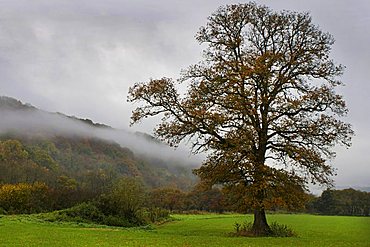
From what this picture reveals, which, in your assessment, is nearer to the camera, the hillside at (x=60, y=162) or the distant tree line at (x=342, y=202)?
the hillside at (x=60, y=162)

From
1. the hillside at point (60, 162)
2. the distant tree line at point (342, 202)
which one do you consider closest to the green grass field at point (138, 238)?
the hillside at point (60, 162)

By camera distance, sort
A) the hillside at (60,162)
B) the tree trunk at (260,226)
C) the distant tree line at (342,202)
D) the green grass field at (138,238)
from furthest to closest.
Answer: the distant tree line at (342,202) → the hillside at (60,162) → the tree trunk at (260,226) → the green grass field at (138,238)

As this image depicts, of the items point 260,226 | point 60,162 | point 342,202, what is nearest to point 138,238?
point 260,226

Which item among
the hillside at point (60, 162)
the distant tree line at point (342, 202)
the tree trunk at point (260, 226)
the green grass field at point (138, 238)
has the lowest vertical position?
the green grass field at point (138, 238)

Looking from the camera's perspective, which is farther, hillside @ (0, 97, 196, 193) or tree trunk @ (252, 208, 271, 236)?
hillside @ (0, 97, 196, 193)

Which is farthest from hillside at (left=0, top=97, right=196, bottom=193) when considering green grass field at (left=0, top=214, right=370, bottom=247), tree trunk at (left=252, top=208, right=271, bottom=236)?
tree trunk at (left=252, top=208, right=271, bottom=236)

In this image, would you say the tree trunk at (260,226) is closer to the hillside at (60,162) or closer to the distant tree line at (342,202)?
the hillside at (60,162)

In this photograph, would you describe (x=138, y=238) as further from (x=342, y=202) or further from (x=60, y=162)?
(x=60, y=162)

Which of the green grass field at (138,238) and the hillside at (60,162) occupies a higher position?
the hillside at (60,162)

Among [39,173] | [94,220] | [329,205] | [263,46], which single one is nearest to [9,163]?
[39,173]

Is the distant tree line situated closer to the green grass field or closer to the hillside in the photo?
the hillside

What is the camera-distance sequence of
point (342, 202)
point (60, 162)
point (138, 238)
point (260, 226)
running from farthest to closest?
1. point (60, 162)
2. point (342, 202)
3. point (260, 226)
4. point (138, 238)

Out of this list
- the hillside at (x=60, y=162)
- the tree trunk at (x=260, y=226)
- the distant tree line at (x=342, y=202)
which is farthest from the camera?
the distant tree line at (x=342, y=202)

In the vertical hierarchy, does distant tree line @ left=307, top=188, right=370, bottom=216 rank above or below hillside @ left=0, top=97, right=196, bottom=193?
below
